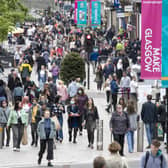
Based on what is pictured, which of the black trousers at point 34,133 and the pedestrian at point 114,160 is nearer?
the pedestrian at point 114,160

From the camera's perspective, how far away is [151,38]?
23.0m

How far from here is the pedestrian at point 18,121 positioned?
25.0 metres

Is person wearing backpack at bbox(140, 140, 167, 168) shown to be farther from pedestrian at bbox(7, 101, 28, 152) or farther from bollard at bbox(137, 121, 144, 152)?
pedestrian at bbox(7, 101, 28, 152)

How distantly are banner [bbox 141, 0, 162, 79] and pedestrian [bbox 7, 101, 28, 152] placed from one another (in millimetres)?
3577

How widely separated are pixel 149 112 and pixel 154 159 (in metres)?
8.42

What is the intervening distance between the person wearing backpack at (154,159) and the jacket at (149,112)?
8285 mm

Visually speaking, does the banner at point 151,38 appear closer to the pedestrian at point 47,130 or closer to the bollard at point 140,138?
the bollard at point 140,138

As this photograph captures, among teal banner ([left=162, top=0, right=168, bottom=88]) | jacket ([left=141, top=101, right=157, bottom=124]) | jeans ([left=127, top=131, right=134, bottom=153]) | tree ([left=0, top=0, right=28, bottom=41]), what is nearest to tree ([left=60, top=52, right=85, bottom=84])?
tree ([left=0, top=0, right=28, bottom=41])

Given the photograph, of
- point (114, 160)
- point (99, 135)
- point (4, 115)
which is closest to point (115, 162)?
point (114, 160)

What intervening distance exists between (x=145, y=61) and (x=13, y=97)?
10227 millimetres

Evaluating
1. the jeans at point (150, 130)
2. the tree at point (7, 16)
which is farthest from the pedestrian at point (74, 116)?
the tree at point (7, 16)

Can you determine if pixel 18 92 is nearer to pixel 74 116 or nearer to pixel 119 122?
pixel 74 116

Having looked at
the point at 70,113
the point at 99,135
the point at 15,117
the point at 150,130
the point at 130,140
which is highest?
the point at 70,113

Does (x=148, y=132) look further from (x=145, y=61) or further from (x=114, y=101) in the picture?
(x=114, y=101)
